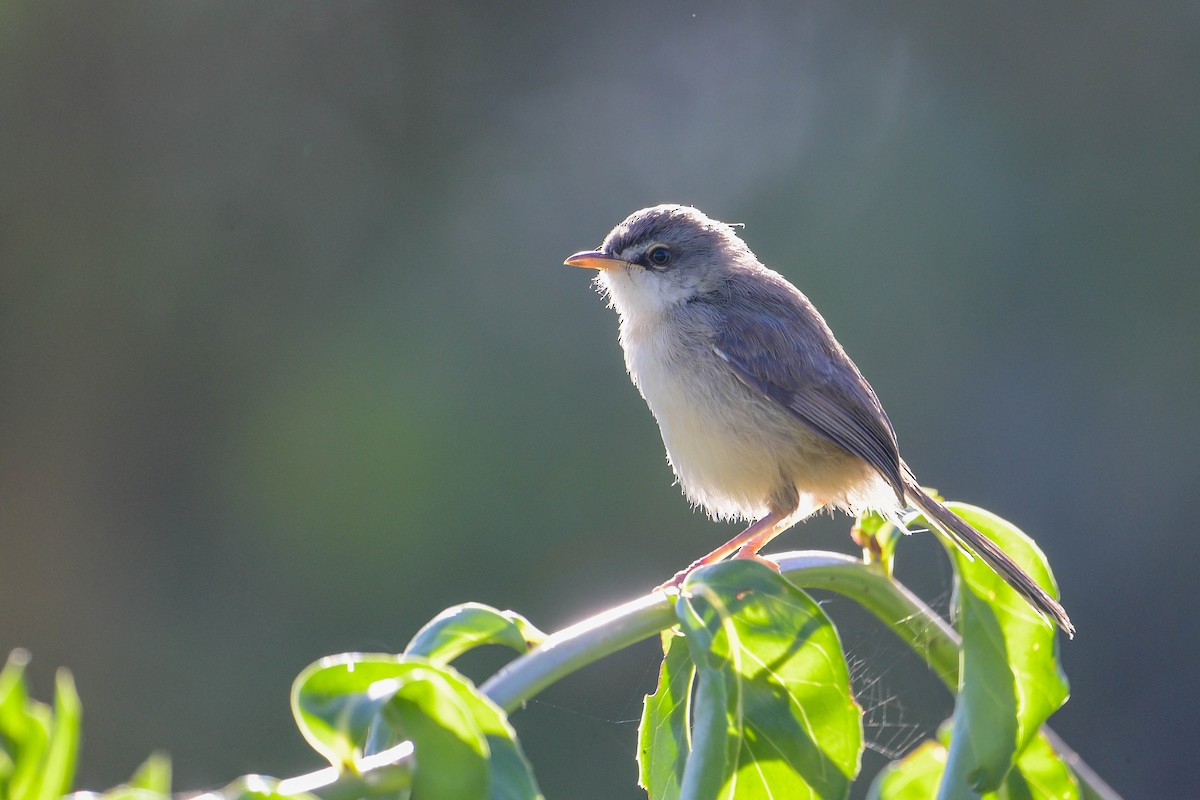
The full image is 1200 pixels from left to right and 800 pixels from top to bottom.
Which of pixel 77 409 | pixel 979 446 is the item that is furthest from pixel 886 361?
pixel 77 409

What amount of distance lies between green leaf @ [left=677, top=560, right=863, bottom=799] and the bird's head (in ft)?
8.55

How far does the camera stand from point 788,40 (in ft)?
29.5

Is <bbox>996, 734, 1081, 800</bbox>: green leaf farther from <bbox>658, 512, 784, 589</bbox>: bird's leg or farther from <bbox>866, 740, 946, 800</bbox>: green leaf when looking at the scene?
<bbox>658, 512, 784, 589</bbox>: bird's leg

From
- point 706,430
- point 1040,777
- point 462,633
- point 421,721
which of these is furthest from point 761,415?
point 421,721

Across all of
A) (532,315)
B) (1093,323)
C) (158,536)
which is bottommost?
(1093,323)

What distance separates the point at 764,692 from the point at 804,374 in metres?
2.28

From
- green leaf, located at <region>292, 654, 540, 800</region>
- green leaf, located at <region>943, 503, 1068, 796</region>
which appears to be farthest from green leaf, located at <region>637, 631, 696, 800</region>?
green leaf, located at <region>292, 654, 540, 800</region>

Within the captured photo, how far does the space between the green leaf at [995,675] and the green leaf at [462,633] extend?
0.74m

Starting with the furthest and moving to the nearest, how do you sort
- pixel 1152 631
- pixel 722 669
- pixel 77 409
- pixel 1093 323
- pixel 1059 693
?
pixel 77 409, pixel 1093 323, pixel 1152 631, pixel 1059 693, pixel 722 669

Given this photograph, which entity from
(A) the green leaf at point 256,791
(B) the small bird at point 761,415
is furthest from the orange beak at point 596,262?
(A) the green leaf at point 256,791

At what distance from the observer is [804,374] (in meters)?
3.80

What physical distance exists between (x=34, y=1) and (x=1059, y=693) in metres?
8.68

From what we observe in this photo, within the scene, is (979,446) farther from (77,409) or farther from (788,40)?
(77,409)

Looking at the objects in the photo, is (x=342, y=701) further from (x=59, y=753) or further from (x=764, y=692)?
(x=764, y=692)
